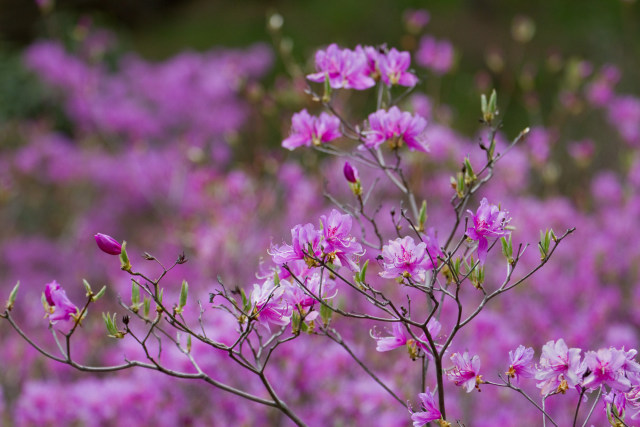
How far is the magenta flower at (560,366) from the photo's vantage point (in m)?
1.29

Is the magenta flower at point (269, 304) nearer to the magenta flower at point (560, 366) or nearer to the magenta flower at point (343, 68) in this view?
the magenta flower at point (560, 366)

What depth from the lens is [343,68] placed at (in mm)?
1862

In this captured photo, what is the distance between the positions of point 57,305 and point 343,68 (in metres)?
0.88

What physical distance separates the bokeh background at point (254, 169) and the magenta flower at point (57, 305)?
1.36 meters

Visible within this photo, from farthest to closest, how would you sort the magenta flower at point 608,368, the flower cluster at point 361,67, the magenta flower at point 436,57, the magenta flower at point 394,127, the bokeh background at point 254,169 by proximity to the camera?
the magenta flower at point 436,57 → the bokeh background at point 254,169 → the flower cluster at point 361,67 → the magenta flower at point 394,127 → the magenta flower at point 608,368

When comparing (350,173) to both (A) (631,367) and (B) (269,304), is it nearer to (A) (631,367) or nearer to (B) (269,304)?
(B) (269,304)

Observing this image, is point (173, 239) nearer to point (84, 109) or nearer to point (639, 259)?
point (84, 109)

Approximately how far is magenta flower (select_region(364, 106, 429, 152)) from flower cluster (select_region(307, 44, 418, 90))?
129 millimetres

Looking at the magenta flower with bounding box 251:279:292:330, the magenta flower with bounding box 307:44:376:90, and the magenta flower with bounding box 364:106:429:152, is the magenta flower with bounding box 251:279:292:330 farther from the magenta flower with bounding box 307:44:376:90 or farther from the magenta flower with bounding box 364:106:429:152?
the magenta flower with bounding box 307:44:376:90

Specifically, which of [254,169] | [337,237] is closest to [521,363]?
[337,237]

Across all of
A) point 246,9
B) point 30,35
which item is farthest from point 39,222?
point 246,9

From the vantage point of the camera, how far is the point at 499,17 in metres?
9.99

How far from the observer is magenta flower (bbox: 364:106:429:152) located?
1739mm

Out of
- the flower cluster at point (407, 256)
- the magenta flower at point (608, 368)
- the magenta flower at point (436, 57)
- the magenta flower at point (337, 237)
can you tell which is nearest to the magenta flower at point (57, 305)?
the magenta flower at point (337, 237)
